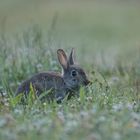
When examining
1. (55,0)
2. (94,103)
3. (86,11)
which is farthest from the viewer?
(55,0)

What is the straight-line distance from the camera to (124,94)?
8812mm

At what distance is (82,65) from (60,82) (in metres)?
3.53

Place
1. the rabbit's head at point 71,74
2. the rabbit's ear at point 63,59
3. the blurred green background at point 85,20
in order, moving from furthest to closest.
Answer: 1. the blurred green background at point 85,20
2. the rabbit's ear at point 63,59
3. the rabbit's head at point 71,74

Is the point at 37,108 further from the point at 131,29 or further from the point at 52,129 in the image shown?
the point at 131,29

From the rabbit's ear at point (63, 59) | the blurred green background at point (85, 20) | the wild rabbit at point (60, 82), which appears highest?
the rabbit's ear at point (63, 59)

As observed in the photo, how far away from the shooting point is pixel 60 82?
9.61 metres

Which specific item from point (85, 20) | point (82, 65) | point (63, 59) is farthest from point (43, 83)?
point (85, 20)

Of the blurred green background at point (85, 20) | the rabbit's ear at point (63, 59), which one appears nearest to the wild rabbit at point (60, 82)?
the rabbit's ear at point (63, 59)

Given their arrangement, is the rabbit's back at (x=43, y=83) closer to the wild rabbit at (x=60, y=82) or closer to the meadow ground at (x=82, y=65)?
the wild rabbit at (x=60, y=82)

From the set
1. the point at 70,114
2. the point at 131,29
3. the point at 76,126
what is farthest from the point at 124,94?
the point at 131,29

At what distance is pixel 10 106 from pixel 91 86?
4.16ft

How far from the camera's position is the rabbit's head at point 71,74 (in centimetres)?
957

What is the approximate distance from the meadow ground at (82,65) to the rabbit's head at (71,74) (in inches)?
8.0

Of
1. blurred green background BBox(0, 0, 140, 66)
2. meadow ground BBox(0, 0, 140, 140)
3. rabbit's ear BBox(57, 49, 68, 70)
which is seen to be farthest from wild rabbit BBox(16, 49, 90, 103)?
blurred green background BBox(0, 0, 140, 66)
